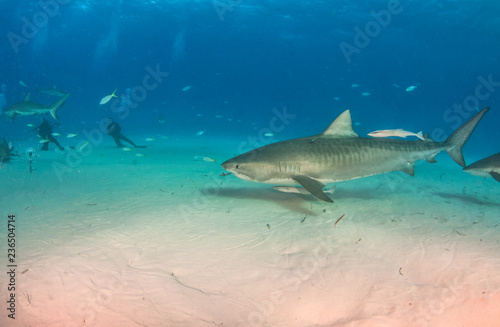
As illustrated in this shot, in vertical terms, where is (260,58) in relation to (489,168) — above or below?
below

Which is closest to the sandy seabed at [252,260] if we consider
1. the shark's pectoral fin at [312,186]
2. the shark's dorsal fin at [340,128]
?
Result: the shark's pectoral fin at [312,186]

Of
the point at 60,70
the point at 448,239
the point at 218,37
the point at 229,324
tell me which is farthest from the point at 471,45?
the point at 60,70

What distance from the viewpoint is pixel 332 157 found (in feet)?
20.4

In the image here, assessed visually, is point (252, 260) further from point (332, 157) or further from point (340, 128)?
point (340, 128)

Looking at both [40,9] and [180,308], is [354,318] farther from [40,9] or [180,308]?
[40,9]

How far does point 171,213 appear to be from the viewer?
5938mm

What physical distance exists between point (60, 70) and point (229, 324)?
163 metres

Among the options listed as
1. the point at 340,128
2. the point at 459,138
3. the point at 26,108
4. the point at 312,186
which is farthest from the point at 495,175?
the point at 26,108

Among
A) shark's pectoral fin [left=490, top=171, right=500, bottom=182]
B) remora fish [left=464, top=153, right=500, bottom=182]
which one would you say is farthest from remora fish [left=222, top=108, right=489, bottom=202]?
shark's pectoral fin [left=490, top=171, right=500, bottom=182]

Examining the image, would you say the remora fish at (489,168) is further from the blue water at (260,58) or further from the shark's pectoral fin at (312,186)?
the blue water at (260,58)

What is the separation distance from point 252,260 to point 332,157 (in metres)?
3.39

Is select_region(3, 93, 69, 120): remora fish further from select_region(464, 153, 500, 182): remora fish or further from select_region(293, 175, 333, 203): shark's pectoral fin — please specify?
select_region(464, 153, 500, 182): remora fish

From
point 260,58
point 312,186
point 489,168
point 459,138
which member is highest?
point 459,138

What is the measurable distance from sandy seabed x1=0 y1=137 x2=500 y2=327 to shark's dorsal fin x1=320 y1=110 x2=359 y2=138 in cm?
177
